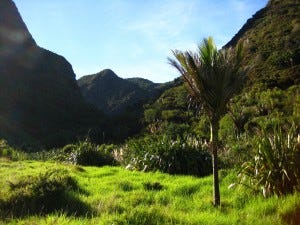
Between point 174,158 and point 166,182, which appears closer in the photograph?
point 166,182

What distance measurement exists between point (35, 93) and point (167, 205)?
4495 inches

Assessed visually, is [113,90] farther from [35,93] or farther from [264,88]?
[264,88]

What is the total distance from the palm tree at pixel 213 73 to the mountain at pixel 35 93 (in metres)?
74.1

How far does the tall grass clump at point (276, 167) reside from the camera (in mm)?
10195

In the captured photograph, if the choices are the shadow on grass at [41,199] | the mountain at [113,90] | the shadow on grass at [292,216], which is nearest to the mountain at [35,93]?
the mountain at [113,90]

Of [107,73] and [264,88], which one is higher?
[107,73]

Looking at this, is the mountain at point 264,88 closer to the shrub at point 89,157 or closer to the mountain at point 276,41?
the mountain at point 276,41

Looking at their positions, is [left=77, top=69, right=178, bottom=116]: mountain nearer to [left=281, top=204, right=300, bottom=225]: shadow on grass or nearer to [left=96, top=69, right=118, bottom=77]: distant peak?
[left=96, top=69, right=118, bottom=77]: distant peak

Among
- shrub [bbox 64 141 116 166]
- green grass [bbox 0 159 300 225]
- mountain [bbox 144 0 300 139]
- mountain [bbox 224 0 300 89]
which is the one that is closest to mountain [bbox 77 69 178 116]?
mountain [bbox 224 0 300 89]

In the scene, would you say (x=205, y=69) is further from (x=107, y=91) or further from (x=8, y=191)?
(x=107, y=91)

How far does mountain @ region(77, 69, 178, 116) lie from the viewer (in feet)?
515

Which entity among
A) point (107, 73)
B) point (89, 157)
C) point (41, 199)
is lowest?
point (41, 199)

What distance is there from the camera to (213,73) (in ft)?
32.4

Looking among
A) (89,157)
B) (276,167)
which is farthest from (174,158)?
(89,157)
